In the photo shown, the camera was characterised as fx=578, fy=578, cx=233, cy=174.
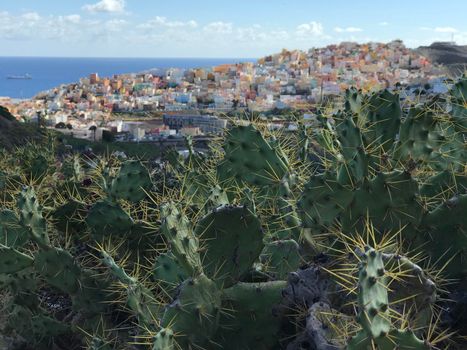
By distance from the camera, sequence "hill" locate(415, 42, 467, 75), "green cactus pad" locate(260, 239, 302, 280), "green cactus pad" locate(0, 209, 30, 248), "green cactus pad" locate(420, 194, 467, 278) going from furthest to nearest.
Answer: "hill" locate(415, 42, 467, 75), "green cactus pad" locate(0, 209, 30, 248), "green cactus pad" locate(260, 239, 302, 280), "green cactus pad" locate(420, 194, 467, 278)

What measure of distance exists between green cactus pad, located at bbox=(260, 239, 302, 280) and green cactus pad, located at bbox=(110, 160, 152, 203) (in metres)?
0.87

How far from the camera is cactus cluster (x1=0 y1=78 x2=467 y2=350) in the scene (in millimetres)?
1657

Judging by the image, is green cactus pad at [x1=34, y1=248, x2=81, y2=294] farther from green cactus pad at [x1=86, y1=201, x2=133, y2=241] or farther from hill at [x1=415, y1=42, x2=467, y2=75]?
hill at [x1=415, y1=42, x2=467, y2=75]

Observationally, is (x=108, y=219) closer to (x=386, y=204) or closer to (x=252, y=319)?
(x=252, y=319)

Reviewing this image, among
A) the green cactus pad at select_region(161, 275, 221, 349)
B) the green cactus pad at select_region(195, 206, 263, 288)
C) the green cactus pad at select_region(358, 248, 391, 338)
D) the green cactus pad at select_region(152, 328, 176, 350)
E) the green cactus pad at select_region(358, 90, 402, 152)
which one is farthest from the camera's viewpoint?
the green cactus pad at select_region(358, 90, 402, 152)

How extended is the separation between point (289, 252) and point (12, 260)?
1.16 meters

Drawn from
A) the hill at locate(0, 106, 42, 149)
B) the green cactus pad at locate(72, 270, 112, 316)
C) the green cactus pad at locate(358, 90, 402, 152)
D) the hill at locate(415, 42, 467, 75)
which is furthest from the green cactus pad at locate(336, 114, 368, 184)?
the hill at locate(415, 42, 467, 75)

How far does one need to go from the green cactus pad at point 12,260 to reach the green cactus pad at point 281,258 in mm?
1012

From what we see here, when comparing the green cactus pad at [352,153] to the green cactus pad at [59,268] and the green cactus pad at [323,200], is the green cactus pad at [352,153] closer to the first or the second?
the green cactus pad at [323,200]

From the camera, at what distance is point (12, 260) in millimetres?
2418

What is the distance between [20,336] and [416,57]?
3296 inches

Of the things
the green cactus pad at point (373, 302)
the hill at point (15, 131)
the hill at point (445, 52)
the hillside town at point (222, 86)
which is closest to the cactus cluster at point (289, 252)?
the green cactus pad at point (373, 302)

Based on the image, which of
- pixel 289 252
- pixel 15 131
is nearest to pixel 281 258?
pixel 289 252

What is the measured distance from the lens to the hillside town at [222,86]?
176 feet
